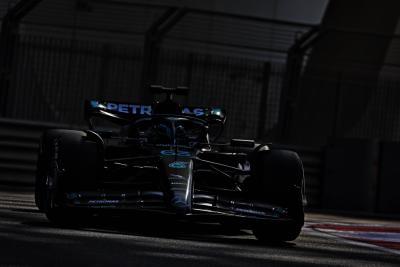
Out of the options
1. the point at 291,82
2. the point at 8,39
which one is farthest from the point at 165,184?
the point at 291,82

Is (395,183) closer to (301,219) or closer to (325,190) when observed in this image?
(325,190)

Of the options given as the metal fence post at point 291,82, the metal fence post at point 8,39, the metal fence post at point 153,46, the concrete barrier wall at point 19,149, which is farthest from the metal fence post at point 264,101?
the metal fence post at point 8,39

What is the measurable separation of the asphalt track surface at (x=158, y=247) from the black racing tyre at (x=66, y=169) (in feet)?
0.53

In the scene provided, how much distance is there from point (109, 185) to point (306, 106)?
7.58 m

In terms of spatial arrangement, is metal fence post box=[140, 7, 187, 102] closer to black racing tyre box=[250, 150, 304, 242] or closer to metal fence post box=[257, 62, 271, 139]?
metal fence post box=[257, 62, 271, 139]

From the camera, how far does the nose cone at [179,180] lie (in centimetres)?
671

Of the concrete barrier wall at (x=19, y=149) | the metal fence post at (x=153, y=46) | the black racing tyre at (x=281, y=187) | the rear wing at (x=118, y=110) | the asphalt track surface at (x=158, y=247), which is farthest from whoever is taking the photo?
the metal fence post at (x=153, y=46)

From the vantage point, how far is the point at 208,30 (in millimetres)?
14852

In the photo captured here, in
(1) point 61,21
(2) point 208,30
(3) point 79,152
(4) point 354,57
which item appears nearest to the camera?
(3) point 79,152

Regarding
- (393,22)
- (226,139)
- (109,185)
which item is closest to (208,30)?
(226,139)

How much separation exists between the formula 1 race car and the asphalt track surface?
0.16 metres

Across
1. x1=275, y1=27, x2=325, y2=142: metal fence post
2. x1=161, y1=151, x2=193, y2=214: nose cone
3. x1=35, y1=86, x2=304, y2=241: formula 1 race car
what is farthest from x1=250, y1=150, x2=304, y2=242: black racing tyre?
x1=275, y1=27, x2=325, y2=142: metal fence post

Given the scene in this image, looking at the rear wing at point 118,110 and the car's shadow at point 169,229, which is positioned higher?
the rear wing at point 118,110

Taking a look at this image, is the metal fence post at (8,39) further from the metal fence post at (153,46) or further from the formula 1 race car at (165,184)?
the formula 1 race car at (165,184)
